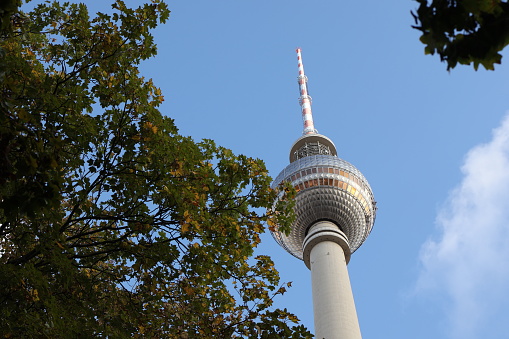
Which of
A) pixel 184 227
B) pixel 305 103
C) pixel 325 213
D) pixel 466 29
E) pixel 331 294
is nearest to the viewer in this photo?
pixel 466 29

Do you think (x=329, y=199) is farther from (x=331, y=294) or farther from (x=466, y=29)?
(x=466, y=29)

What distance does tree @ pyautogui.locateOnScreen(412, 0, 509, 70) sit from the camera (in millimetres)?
3422

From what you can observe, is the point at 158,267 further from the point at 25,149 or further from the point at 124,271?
the point at 25,149

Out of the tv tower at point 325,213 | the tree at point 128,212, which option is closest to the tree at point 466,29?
the tree at point 128,212

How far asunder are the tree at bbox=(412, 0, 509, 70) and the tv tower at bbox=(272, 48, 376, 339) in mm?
Answer: 38940

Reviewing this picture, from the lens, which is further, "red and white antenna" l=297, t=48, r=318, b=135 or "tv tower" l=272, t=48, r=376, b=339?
"red and white antenna" l=297, t=48, r=318, b=135

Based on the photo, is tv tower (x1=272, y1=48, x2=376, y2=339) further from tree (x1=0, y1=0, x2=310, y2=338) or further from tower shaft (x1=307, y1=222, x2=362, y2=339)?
tree (x1=0, y1=0, x2=310, y2=338)

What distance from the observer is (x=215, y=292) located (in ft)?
37.4

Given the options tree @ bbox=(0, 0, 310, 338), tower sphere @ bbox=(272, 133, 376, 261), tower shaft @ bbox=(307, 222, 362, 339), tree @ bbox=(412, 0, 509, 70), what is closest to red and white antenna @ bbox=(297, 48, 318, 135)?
tower sphere @ bbox=(272, 133, 376, 261)

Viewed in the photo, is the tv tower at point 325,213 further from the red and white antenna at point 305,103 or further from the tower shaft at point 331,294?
the red and white antenna at point 305,103

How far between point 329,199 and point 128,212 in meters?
43.0

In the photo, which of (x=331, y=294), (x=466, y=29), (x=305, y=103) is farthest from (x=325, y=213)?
(x=466, y=29)

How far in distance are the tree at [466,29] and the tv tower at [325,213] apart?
38.9 metres

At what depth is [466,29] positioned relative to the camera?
3602 millimetres
